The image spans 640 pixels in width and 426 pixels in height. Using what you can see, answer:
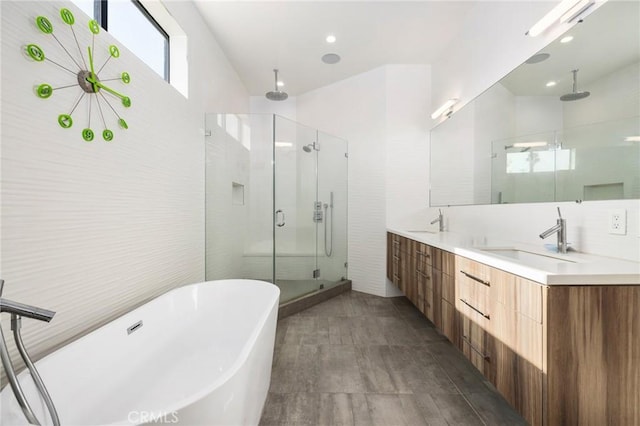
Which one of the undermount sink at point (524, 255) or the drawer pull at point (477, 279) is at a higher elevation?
the undermount sink at point (524, 255)

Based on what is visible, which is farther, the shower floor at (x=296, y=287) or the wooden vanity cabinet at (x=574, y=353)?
the shower floor at (x=296, y=287)

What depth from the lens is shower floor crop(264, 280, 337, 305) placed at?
2.76 metres

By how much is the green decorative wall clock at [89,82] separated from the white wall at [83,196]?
0.03m

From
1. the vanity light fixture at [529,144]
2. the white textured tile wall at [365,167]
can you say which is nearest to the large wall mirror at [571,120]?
the vanity light fixture at [529,144]

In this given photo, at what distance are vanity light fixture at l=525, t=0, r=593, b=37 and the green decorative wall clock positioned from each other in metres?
2.37

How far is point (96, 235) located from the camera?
130cm

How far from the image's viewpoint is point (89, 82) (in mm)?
1256

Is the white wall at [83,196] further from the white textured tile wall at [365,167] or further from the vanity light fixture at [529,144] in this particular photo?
the vanity light fixture at [529,144]

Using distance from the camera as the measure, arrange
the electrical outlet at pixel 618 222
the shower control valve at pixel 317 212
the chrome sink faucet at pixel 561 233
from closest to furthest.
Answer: the electrical outlet at pixel 618 222
the chrome sink faucet at pixel 561 233
the shower control valve at pixel 317 212

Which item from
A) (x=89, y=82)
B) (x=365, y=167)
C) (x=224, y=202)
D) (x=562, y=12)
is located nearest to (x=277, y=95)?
(x=365, y=167)

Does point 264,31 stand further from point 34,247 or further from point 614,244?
point 614,244

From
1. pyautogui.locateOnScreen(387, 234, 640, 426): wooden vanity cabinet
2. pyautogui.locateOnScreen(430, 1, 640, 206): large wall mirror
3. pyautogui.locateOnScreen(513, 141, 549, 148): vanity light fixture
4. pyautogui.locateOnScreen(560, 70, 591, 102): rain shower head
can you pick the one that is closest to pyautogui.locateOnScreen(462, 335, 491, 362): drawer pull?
pyautogui.locateOnScreen(387, 234, 640, 426): wooden vanity cabinet

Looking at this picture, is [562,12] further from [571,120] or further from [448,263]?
[448,263]

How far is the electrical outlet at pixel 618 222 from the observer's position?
46.6 inches
